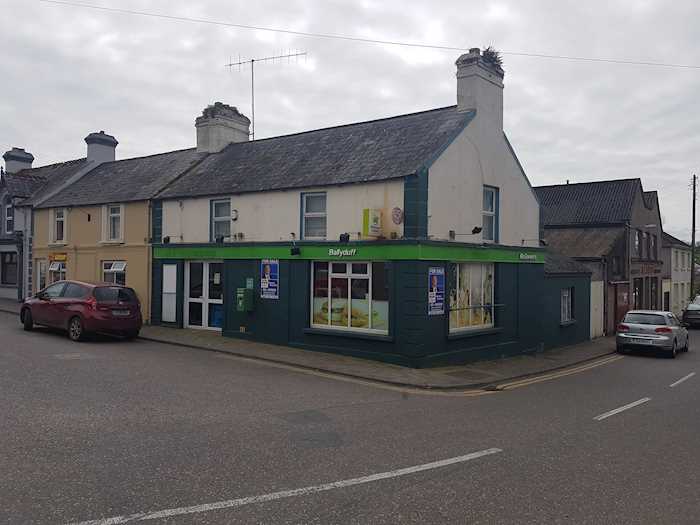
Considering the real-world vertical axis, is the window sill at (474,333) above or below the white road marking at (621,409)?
above

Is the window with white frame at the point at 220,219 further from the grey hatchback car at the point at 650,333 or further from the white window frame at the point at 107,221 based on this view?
the grey hatchback car at the point at 650,333

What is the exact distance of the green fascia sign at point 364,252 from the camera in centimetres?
1393

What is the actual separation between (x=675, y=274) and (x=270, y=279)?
3831cm

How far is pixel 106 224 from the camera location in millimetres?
21453

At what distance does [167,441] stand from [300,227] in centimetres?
956

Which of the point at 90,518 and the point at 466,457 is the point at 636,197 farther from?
the point at 90,518

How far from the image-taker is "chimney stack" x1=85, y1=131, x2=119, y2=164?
2780 centimetres

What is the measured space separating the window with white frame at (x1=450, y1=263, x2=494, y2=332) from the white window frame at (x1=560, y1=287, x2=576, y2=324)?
6.29 metres

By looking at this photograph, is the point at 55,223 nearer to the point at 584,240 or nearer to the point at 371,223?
the point at 371,223

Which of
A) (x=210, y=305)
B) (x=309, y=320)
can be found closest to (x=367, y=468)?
(x=309, y=320)

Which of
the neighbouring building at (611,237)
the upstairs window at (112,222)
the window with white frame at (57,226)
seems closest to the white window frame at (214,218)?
the upstairs window at (112,222)

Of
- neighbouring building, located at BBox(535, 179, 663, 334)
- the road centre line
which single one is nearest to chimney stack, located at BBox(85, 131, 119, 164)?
neighbouring building, located at BBox(535, 179, 663, 334)

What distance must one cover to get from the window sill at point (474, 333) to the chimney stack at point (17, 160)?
28.1 metres

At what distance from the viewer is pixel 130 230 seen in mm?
20562
